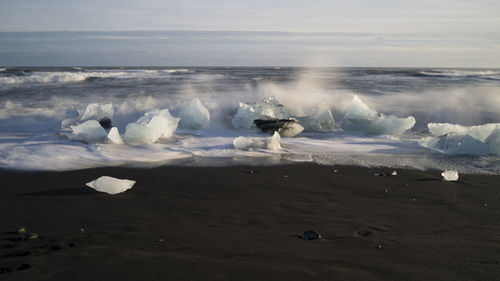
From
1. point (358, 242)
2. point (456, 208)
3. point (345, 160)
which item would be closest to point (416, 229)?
point (358, 242)

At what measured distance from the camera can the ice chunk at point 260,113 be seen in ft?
24.9

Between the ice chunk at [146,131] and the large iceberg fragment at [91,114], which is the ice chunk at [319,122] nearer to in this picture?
the ice chunk at [146,131]

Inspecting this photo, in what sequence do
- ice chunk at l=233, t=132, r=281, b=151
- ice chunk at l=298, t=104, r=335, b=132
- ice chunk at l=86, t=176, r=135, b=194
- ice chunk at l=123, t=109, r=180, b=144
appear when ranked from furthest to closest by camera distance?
ice chunk at l=298, t=104, r=335, b=132 → ice chunk at l=123, t=109, r=180, b=144 → ice chunk at l=233, t=132, r=281, b=151 → ice chunk at l=86, t=176, r=135, b=194

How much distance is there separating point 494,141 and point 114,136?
533 centimetres

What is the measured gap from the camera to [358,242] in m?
2.54

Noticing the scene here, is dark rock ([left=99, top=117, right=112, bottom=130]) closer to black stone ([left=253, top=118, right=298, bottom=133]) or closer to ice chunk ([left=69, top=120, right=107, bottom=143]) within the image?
ice chunk ([left=69, top=120, right=107, bottom=143])

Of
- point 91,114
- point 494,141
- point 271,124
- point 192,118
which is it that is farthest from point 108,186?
point 494,141

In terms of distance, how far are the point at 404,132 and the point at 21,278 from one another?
22.7 feet

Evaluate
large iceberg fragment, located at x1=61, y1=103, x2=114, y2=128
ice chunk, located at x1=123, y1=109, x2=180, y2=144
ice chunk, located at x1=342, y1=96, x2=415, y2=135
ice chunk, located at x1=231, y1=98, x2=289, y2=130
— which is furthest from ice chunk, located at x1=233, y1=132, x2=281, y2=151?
large iceberg fragment, located at x1=61, y1=103, x2=114, y2=128

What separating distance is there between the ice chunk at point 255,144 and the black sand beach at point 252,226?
1337 mm

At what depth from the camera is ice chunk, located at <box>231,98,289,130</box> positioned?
7.60 metres

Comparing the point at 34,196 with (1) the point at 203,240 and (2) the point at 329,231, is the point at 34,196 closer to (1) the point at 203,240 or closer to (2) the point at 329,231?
(1) the point at 203,240

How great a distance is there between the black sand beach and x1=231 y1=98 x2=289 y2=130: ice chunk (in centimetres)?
326

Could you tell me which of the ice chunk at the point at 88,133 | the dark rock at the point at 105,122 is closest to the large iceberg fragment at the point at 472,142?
the ice chunk at the point at 88,133
